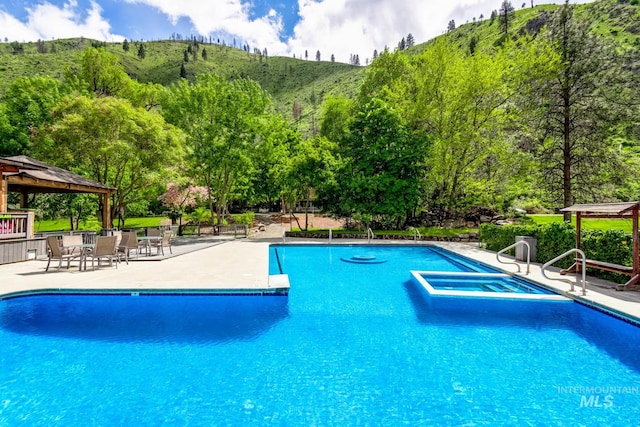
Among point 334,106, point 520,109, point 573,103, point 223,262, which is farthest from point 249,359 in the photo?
point 334,106

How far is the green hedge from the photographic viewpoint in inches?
335

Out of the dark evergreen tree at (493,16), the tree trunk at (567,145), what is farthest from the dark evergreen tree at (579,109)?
the dark evergreen tree at (493,16)

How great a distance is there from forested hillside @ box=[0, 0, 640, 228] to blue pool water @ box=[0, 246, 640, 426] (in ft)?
41.3

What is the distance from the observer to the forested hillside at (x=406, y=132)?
15.8m

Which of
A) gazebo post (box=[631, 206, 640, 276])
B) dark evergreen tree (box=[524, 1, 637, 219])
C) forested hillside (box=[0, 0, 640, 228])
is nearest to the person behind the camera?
gazebo post (box=[631, 206, 640, 276])

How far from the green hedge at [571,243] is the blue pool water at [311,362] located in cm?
334

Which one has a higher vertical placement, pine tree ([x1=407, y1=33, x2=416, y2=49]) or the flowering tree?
pine tree ([x1=407, y1=33, x2=416, y2=49])

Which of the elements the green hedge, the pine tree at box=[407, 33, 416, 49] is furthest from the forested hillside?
the pine tree at box=[407, 33, 416, 49]

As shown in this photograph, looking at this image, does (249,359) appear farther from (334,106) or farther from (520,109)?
(334,106)

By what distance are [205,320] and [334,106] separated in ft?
94.6

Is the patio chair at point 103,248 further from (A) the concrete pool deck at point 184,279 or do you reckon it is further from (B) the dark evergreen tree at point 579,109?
(B) the dark evergreen tree at point 579,109

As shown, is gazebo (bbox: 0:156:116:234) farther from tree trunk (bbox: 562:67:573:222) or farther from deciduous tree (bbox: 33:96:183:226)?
tree trunk (bbox: 562:67:573:222)

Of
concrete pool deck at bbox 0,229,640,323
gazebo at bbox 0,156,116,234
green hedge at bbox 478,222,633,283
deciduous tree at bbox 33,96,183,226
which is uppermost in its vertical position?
deciduous tree at bbox 33,96,183,226

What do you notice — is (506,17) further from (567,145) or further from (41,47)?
(41,47)
